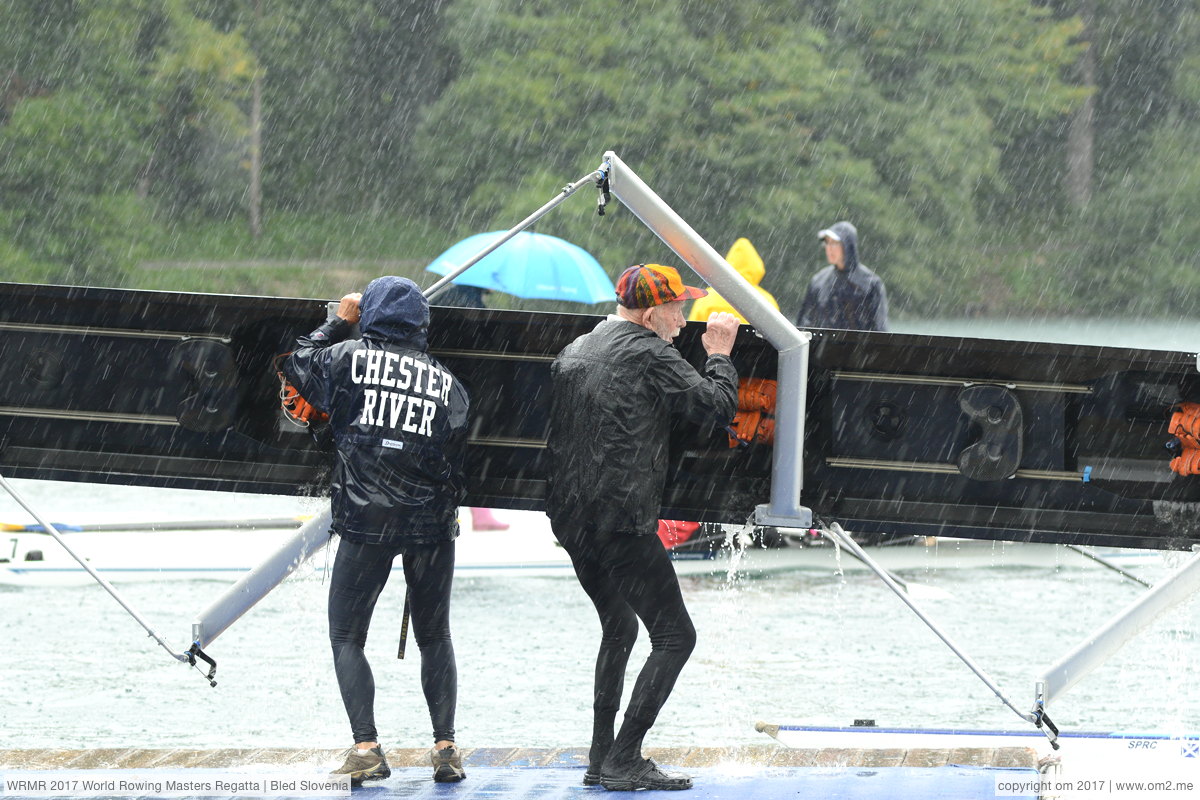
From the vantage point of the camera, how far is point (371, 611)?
→ 17.0 feet

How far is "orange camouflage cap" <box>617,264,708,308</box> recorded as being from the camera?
4.95 metres

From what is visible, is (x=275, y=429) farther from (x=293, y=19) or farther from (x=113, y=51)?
(x=293, y=19)

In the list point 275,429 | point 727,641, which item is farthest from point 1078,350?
point 727,641

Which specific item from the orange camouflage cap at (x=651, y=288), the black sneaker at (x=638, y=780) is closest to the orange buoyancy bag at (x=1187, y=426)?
the orange camouflage cap at (x=651, y=288)

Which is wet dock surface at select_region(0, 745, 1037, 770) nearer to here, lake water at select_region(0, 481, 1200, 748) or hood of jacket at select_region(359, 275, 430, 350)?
lake water at select_region(0, 481, 1200, 748)

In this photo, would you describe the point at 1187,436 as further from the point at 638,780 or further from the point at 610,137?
the point at 610,137

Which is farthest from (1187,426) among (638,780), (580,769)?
(580,769)

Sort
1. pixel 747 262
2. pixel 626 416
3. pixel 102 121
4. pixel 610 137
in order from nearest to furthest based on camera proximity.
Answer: pixel 626 416 → pixel 747 262 → pixel 102 121 → pixel 610 137

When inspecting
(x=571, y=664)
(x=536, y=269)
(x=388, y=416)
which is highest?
(x=536, y=269)

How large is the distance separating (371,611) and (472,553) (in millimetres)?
6297

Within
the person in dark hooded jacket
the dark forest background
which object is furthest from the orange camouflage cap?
the dark forest background

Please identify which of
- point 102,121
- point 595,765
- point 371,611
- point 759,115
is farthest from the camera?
point 759,115

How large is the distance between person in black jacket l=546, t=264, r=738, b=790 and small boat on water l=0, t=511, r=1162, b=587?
18.5 feet

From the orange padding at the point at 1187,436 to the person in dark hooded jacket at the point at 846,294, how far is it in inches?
243
